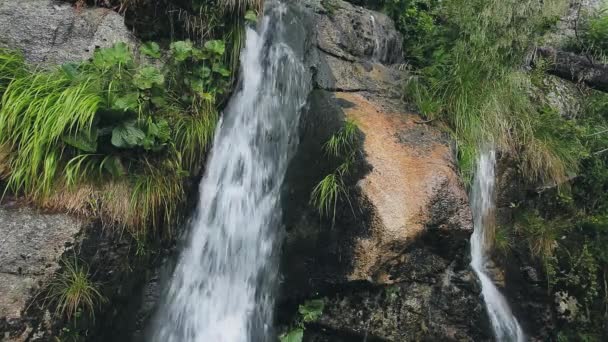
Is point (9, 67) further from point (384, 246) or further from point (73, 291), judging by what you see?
point (384, 246)

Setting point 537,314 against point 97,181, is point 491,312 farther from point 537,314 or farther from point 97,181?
point 97,181

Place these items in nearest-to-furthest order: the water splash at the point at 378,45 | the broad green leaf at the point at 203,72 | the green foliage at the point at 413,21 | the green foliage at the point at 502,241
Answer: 1. the broad green leaf at the point at 203,72
2. the green foliage at the point at 502,241
3. the water splash at the point at 378,45
4. the green foliage at the point at 413,21

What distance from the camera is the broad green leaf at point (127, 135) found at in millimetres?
3256

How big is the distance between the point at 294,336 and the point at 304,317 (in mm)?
148

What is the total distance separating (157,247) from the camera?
3.50m

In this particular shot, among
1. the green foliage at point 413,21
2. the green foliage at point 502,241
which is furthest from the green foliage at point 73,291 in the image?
the green foliage at point 413,21

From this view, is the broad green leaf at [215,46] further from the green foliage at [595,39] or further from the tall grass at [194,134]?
the green foliage at [595,39]

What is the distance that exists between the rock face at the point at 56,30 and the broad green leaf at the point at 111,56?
0.97ft

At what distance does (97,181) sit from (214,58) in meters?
1.49

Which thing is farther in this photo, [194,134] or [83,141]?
[194,134]

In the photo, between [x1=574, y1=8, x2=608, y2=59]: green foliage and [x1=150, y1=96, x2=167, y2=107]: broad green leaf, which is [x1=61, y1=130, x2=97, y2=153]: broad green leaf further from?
[x1=574, y1=8, x2=608, y2=59]: green foliage

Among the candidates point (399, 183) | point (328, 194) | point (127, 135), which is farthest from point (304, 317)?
point (127, 135)

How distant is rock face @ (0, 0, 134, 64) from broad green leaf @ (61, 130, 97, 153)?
2.95ft

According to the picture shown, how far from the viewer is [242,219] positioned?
388 centimetres
